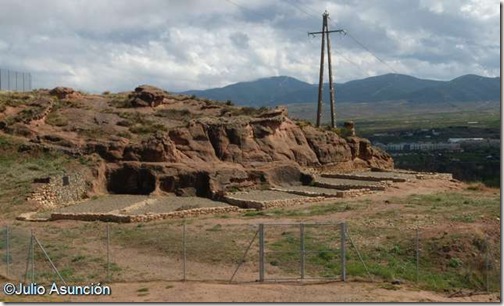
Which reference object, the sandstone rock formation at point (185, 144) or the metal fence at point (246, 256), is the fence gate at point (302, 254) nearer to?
the metal fence at point (246, 256)

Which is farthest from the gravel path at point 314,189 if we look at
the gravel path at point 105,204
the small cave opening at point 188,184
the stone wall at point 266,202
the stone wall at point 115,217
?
the stone wall at point 115,217

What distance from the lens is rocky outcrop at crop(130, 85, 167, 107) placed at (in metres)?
54.8

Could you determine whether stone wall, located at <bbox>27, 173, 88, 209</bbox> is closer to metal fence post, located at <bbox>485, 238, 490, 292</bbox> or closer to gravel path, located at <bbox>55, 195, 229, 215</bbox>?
gravel path, located at <bbox>55, 195, 229, 215</bbox>

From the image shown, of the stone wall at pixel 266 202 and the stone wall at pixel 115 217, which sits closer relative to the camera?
the stone wall at pixel 115 217

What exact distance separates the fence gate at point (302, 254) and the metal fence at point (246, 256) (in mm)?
32

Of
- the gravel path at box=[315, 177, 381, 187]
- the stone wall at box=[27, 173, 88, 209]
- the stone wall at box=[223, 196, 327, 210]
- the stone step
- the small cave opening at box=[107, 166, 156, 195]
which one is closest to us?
the stone wall at box=[223, 196, 327, 210]

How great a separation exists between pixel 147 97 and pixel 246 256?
3632 cm

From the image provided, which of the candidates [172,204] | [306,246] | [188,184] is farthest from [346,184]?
[306,246]

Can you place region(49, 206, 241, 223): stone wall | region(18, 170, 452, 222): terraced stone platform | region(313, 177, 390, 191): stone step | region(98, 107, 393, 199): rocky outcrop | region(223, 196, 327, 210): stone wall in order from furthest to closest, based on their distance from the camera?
region(313, 177, 390, 191): stone step < region(98, 107, 393, 199): rocky outcrop < region(223, 196, 327, 210): stone wall < region(18, 170, 452, 222): terraced stone platform < region(49, 206, 241, 223): stone wall

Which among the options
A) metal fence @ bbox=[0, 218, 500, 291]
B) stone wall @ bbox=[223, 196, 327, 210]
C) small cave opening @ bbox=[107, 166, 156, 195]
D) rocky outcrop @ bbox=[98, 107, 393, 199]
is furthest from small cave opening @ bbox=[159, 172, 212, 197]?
metal fence @ bbox=[0, 218, 500, 291]

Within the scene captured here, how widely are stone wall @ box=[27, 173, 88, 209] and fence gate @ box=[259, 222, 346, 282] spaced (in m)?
13.1

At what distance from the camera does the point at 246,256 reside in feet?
69.9

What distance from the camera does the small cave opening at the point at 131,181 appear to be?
37.6m

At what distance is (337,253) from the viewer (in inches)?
844
